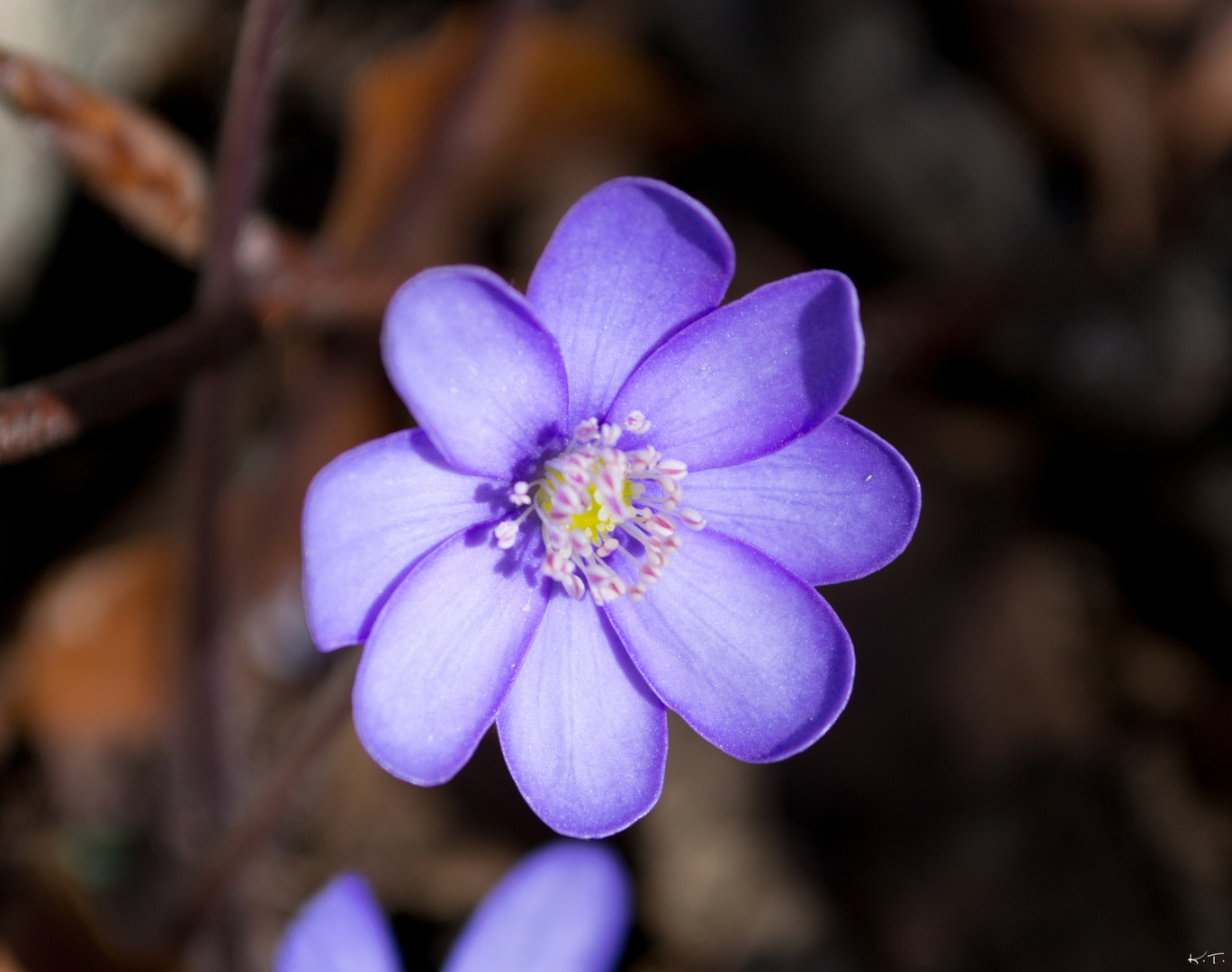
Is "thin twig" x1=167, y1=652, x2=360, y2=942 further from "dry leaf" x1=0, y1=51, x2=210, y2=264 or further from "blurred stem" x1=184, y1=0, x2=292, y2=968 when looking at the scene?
"dry leaf" x1=0, y1=51, x2=210, y2=264

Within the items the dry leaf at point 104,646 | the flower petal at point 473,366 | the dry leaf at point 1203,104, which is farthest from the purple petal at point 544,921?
the dry leaf at point 1203,104

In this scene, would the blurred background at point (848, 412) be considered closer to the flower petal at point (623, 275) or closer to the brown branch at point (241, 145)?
the brown branch at point (241, 145)

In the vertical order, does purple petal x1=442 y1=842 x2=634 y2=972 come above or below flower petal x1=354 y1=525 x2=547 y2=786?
below

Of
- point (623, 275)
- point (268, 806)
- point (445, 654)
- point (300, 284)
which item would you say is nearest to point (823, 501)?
point (623, 275)

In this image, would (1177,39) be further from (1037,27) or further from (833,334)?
(833,334)

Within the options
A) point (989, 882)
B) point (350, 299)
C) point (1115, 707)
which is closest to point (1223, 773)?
point (1115, 707)

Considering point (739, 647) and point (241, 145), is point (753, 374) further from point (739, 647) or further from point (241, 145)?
point (241, 145)

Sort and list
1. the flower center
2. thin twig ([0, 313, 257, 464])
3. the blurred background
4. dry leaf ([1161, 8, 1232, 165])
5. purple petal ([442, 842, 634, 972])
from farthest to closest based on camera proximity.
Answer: dry leaf ([1161, 8, 1232, 165]) → the blurred background → purple petal ([442, 842, 634, 972]) → thin twig ([0, 313, 257, 464]) → the flower center

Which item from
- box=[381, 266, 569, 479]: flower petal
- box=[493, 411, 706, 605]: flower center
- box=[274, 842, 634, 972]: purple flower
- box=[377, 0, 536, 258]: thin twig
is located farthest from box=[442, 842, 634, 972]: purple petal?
box=[377, 0, 536, 258]: thin twig
